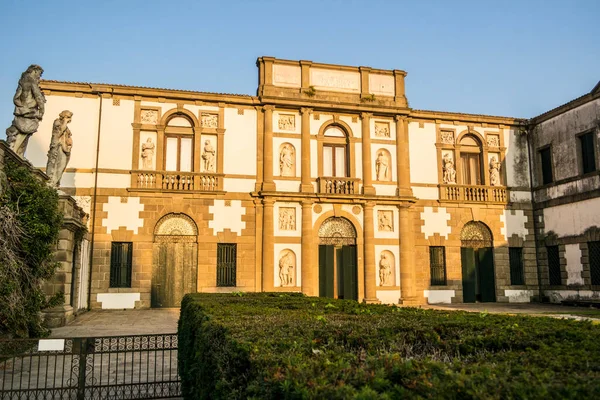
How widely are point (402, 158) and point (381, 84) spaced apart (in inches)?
151

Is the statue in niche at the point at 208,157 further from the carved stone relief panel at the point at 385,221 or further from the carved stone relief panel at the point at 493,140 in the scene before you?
the carved stone relief panel at the point at 493,140

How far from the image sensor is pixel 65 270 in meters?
15.9

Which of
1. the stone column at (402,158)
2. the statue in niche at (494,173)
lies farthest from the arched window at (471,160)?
the stone column at (402,158)

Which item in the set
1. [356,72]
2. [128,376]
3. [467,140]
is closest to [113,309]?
[128,376]

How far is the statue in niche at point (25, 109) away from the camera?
13.9 meters

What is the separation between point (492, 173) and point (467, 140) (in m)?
2.08

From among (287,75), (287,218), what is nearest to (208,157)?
(287,218)

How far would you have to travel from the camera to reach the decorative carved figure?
76.0 feet

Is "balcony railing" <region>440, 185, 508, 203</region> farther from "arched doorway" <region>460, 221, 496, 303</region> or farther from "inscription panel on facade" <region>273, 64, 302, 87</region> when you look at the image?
"inscription panel on facade" <region>273, 64, 302, 87</region>

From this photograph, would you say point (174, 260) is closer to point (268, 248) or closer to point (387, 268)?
point (268, 248)

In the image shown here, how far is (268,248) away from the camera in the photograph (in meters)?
22.5

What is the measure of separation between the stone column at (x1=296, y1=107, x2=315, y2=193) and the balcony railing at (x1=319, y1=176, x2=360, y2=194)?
553 millimetres

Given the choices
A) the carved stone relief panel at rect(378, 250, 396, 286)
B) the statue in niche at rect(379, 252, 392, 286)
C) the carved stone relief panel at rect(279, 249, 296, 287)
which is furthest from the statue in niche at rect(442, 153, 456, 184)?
the carved stone relief panel at rect(279, 249, 296, 287)

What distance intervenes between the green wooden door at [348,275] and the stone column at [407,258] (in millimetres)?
2185
